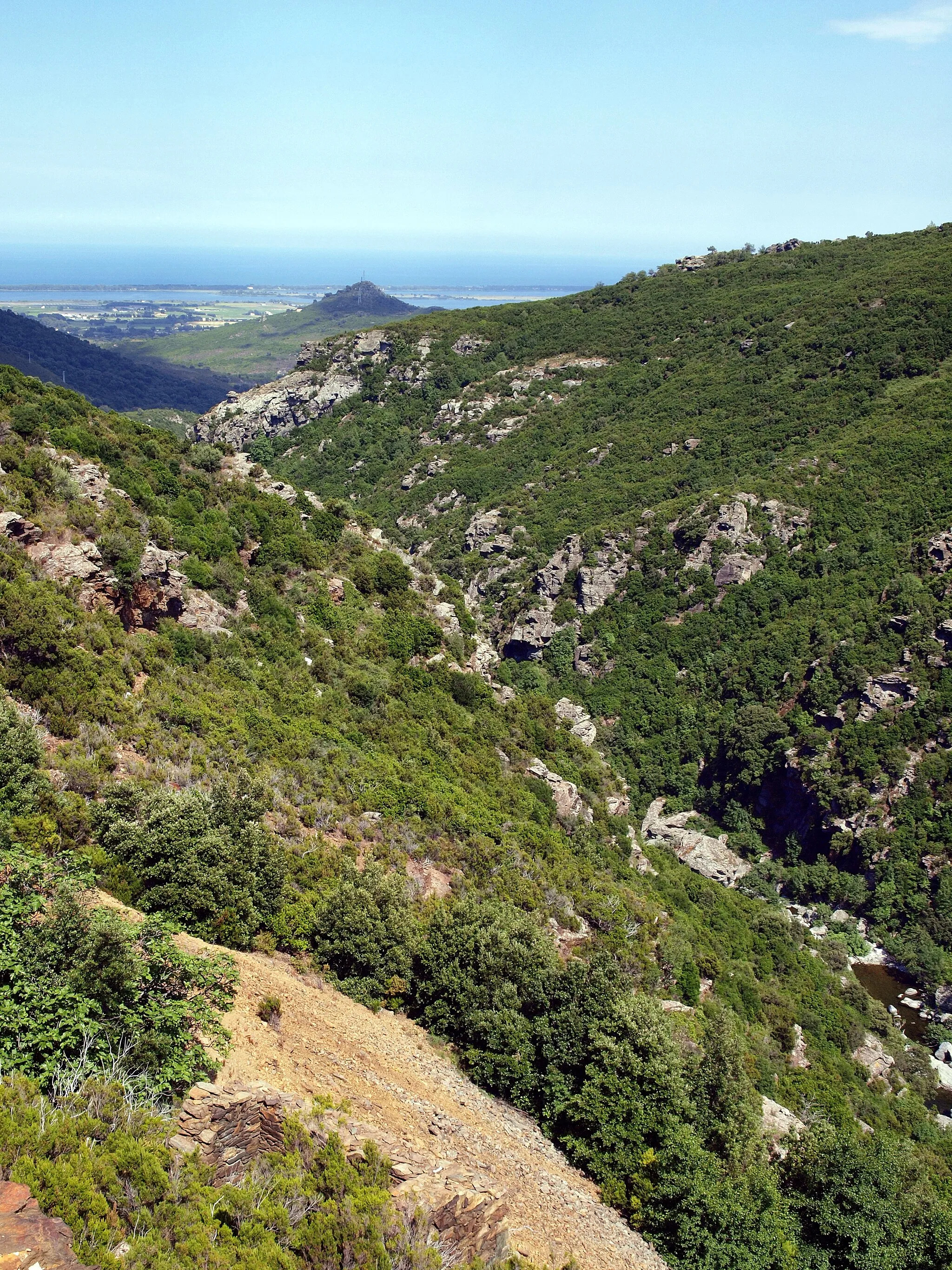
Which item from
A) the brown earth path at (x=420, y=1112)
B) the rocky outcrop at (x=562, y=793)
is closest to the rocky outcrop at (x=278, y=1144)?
the brown earth path at (x=420, y=1112)

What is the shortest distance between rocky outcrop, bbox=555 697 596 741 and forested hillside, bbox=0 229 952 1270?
1.63ft

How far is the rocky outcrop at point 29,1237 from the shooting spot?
6.64 metres

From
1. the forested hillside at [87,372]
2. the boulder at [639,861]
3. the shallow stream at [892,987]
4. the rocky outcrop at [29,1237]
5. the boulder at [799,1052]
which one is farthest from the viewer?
the forested hillside at [87,372]

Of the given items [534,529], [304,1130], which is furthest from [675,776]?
[304,1130]

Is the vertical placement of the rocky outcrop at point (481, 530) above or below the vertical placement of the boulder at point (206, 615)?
below

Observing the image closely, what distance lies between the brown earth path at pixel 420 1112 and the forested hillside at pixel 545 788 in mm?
823

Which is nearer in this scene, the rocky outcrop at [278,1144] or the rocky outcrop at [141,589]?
the rocky outcrop at [278,1144]

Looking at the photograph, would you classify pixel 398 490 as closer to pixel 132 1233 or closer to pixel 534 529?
pixel 534 529

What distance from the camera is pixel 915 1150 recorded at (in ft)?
95.9

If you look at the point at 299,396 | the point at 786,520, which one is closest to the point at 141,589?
the point at 786,520

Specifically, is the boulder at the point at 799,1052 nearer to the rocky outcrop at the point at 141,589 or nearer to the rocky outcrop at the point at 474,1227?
the rocky outcrop at the point at 474,1227

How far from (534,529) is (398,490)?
2331 centimetres

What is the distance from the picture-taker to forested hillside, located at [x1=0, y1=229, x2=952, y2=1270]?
12070 millimetres

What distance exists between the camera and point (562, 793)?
3700 cm
